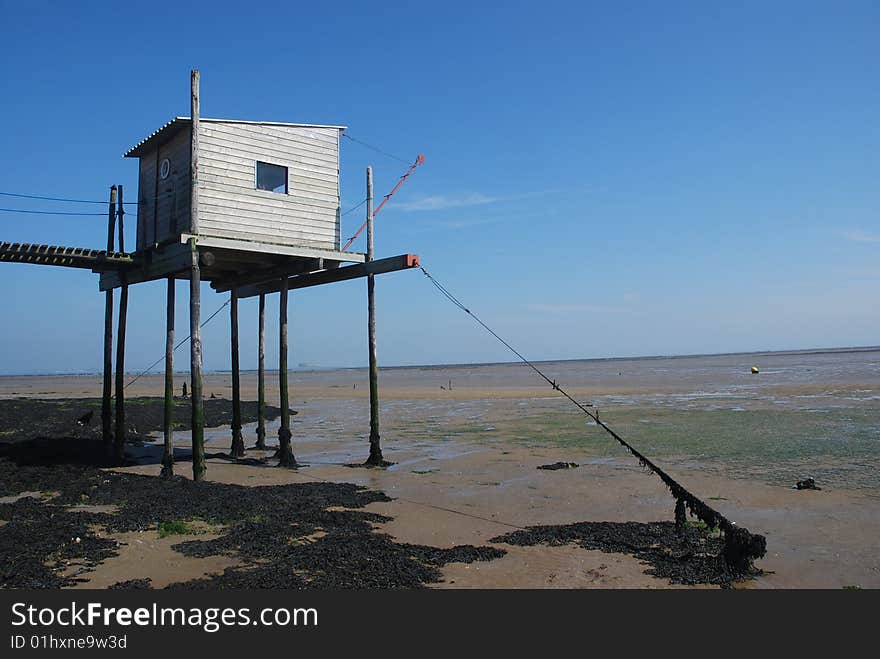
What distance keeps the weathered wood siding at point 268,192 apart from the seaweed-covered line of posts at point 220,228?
26 mm

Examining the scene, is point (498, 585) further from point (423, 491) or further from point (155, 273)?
point (155, 273)

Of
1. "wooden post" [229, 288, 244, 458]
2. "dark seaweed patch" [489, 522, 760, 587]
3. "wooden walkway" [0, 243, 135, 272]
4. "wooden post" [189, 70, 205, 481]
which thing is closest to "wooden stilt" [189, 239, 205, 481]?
"wooden post" [189, 70, 205, 481]

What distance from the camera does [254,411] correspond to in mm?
39250

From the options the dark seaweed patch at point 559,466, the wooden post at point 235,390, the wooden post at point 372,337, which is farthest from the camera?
the wooden post at point 235,390

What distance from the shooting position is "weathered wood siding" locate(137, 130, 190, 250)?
53.5 feet

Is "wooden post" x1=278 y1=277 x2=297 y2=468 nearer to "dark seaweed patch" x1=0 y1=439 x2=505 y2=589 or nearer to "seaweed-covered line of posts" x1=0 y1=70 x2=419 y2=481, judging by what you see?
"seaweed-covered line of posts" x1=0 y1=70 x2=419 y2=481

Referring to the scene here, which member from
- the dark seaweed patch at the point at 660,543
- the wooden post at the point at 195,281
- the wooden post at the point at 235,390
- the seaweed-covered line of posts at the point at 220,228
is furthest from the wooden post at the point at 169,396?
the dark seaweed patch at the point at 660,543

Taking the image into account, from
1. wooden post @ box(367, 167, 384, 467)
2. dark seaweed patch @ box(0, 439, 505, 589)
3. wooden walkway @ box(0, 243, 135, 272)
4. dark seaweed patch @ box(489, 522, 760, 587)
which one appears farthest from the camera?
wooden post @ box(367, 167, 384, 467)

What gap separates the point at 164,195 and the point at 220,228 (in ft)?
7.74

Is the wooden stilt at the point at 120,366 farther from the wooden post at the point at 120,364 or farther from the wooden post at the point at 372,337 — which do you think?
the wooden post at the point at 372,337

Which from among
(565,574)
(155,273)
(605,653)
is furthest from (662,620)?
(155,273)

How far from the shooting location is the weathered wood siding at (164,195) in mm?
16297

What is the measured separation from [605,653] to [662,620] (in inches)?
44.6

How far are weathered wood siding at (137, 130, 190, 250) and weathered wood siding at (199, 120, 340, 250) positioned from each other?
1.99 feet
